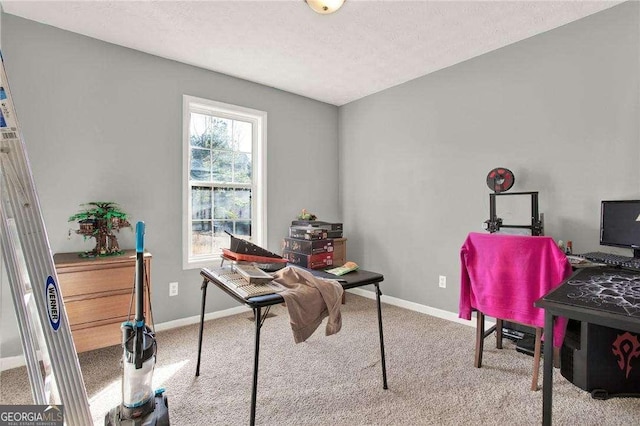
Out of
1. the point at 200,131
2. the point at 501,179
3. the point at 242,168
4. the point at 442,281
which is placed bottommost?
the point at 442,281

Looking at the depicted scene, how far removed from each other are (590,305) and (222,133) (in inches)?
135

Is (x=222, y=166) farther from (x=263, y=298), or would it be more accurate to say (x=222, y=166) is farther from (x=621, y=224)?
(x=621, y=224)

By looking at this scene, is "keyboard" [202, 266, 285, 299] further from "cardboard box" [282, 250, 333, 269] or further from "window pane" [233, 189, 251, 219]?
"window pane" [233, 189, 251, 219]

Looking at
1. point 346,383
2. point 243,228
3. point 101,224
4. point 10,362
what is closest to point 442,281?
point 346,383

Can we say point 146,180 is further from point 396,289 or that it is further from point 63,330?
point 396,289

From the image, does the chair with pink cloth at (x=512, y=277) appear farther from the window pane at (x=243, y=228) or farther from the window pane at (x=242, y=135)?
the window pane at (x=242, y=135)

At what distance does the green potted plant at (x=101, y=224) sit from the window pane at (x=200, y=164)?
0.89 meters

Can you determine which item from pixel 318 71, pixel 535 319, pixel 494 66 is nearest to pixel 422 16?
pixel 494 66

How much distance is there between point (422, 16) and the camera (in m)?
2.39

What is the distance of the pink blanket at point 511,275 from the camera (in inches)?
76.0

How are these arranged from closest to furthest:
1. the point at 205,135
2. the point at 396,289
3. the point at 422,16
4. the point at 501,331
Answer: the point at 422,16 → the point at 501,331 → the point at 205,135 → the point at 396,289

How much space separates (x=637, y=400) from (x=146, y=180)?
13.0 ft

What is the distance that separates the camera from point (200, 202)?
3.41 m

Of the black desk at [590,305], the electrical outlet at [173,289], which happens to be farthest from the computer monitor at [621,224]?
the electrical outlet at [173,289]
